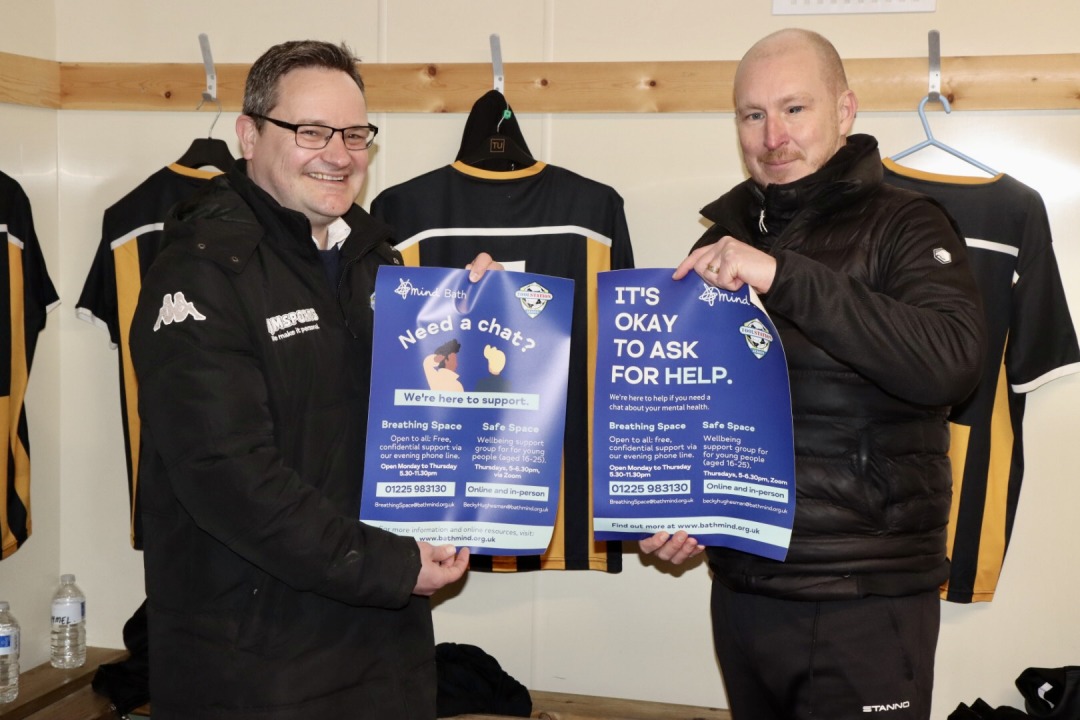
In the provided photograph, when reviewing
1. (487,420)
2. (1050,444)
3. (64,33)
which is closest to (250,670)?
(487,420)

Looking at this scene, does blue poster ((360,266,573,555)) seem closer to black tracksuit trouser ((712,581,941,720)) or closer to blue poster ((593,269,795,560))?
blue poster ((593,269,795,560))

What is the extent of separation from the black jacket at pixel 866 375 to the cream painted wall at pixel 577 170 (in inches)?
53.7

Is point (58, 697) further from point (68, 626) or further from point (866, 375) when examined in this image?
point (866, 375)

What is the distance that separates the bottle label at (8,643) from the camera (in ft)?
11.1

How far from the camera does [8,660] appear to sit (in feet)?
11.2

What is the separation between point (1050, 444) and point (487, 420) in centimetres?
203

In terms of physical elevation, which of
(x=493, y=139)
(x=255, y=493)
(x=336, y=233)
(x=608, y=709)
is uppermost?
(x=493, y=139)

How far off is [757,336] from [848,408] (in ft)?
0.70

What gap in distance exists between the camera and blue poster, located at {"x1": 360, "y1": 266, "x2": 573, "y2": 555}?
78.3 inches

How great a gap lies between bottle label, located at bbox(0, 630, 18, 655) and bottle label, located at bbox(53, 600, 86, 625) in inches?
10.8

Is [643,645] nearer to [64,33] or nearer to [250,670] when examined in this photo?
[250,670]

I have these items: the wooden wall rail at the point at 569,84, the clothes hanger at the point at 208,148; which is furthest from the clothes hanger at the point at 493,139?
the clothes hanger at the point at 208,148

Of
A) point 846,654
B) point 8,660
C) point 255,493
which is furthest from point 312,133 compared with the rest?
point 8,660

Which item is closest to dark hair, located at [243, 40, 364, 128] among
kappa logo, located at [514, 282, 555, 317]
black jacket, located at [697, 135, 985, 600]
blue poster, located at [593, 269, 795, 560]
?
kappa logo, located at [514, 282, 555, 317]
